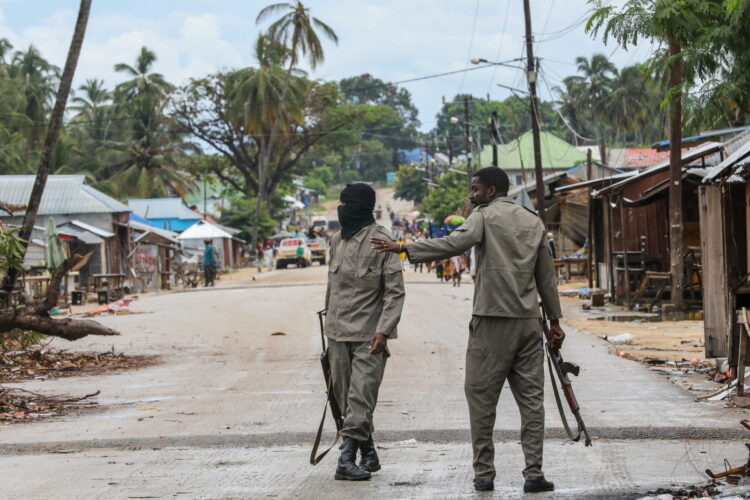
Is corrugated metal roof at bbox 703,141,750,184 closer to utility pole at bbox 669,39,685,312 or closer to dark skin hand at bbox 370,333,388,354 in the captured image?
dark skin hand at bbox 370,333,388,354

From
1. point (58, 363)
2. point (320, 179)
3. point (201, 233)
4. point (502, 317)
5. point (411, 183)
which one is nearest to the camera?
point (502, 317)

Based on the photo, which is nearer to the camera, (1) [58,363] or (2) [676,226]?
(1) [58,363]

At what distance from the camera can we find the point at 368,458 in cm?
657

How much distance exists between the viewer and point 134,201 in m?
61.2

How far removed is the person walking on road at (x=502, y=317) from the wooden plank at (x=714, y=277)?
19.5 feet

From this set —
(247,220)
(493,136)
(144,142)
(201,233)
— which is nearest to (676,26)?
(493,136)

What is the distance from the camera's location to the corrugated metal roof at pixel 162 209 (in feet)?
201

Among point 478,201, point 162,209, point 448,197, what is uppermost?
point 448,197

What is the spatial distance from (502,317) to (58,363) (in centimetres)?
1011

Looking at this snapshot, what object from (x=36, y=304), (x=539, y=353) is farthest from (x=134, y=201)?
(x=539, y=353)

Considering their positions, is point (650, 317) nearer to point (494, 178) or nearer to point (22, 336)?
point (22, 336)

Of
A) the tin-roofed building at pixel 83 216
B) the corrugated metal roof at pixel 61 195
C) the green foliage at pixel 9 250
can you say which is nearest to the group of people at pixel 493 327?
the green foliage at pixel 9 250

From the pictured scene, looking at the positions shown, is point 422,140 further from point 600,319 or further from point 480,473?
point 480,473

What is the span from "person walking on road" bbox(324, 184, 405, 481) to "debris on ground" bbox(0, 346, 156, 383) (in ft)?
24.8
